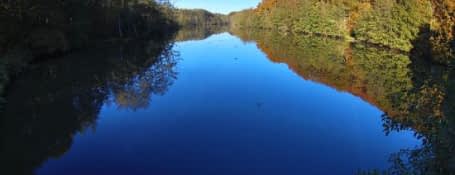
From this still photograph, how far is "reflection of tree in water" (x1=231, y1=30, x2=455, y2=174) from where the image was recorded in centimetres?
448

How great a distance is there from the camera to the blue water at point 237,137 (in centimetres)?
938

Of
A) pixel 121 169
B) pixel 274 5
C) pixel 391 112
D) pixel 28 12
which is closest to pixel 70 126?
pixel 121 169

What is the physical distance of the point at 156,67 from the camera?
93.4ft

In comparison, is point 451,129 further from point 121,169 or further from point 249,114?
point 249,114

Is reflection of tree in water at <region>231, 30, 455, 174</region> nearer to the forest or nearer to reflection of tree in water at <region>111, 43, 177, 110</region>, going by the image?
the forest

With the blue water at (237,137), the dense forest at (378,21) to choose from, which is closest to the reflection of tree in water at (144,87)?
the blue water at (237,137)

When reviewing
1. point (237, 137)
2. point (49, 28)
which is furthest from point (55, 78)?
point (237, 137)

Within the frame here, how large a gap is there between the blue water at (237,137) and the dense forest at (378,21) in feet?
12.3

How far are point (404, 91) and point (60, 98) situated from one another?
612 inches

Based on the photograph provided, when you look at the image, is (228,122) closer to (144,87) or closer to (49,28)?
(144,87)

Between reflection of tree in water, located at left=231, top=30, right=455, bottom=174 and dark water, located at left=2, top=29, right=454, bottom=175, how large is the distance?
0.03 metres

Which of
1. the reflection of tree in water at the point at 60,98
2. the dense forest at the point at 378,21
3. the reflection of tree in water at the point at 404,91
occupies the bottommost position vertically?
the reflection of tree in water at the point at 60,98

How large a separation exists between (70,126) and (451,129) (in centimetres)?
1220

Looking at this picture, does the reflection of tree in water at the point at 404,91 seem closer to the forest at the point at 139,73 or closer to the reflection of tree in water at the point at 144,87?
the forest at the point at 139,73
